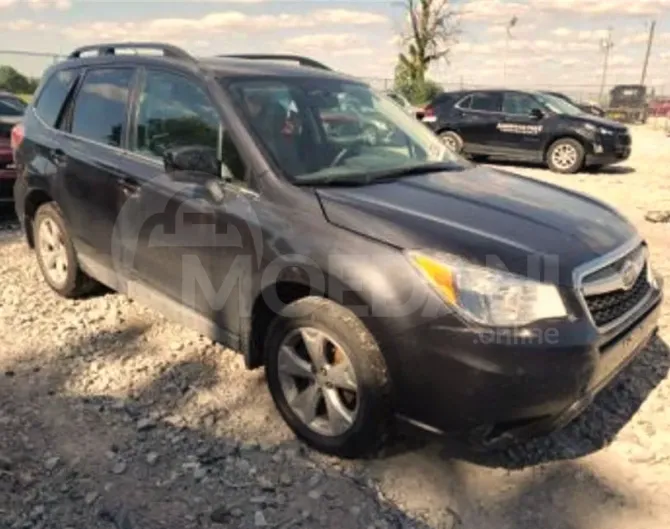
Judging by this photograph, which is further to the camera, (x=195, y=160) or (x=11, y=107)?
(x=11, y=107)

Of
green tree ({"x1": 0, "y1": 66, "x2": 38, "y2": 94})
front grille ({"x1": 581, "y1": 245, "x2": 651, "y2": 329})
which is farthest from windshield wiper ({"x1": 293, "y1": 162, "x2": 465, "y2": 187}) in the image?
green tree ({"x1": 0, "y1": 66, "x2": 38, "y2": 94})

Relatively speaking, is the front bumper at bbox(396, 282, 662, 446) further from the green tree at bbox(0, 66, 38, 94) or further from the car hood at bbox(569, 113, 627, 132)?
the green tree at bbox(0, 66, 38, 94)

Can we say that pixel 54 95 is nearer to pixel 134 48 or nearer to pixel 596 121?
pixel 134 48

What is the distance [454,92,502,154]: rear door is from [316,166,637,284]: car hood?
11.0 m

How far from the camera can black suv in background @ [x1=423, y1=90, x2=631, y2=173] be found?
43.6 ft

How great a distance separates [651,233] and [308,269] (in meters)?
5.96

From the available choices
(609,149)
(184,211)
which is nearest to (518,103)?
(609,149)

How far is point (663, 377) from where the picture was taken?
412 cm

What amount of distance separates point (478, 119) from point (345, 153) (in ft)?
37.7

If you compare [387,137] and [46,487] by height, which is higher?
[387,137]

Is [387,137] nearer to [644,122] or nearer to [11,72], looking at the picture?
[11,72]

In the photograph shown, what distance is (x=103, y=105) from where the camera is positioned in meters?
4.51

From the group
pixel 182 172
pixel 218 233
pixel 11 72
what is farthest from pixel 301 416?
pixel 11 72

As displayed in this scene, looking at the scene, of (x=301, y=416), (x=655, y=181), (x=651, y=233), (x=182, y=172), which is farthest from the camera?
(x=655, y=181)
